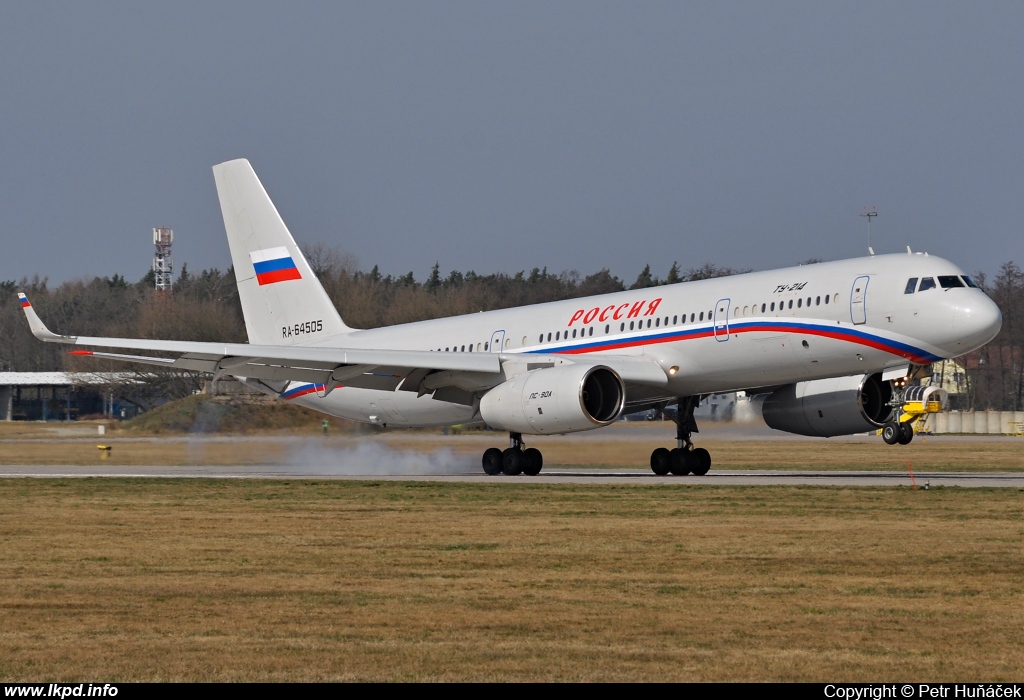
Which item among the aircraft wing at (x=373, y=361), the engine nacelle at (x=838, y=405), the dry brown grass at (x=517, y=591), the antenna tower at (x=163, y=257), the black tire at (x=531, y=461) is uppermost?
the antenna tower at (x=163, y=257)

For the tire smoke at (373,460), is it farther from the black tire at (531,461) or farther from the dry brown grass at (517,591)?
the dry brown grass at (517,591)

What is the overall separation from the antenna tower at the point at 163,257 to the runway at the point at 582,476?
105425mm

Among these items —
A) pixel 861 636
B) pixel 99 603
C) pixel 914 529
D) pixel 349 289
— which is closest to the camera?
pixel 861 636

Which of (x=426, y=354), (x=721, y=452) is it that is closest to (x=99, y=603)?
(x=426, y=354)

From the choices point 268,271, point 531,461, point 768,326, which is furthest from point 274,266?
point 768,326

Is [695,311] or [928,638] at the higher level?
[695,311]

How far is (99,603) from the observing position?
1117 cm

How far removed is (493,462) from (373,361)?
145 inches

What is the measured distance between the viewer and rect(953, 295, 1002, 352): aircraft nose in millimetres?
24641

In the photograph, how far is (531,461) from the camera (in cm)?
2944

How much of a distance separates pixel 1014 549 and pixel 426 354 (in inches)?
631

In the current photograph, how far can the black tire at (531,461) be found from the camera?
29391mm

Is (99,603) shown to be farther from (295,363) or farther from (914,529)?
(295,363)

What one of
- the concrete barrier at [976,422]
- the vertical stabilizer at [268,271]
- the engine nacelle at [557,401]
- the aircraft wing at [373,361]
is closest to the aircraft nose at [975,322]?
the aircraft wing at [373,361]
